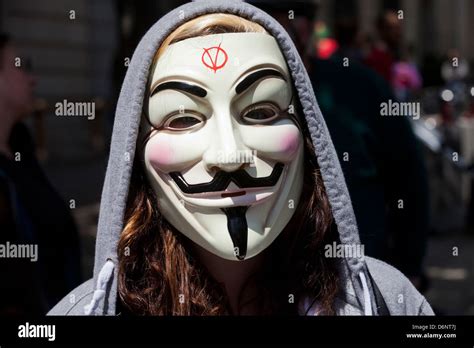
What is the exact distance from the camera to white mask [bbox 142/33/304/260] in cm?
185

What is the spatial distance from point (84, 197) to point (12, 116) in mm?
3965

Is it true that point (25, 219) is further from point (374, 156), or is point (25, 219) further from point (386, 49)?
point (386, 49)

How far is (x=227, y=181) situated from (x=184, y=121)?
15 centimetres

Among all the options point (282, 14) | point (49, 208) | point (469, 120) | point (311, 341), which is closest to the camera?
point (311, 341)

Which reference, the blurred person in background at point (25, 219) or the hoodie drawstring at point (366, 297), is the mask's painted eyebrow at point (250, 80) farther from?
the blurred person in background at point (25, 219)

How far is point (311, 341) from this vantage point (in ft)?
5.98

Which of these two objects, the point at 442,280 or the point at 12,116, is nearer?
the point at 12,116

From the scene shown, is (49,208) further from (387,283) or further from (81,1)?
(81,1)

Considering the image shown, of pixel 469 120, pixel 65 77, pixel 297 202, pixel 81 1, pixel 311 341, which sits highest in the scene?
pixel 81 1

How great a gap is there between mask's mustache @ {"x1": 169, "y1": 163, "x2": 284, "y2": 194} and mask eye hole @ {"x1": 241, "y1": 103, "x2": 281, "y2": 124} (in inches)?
3.8

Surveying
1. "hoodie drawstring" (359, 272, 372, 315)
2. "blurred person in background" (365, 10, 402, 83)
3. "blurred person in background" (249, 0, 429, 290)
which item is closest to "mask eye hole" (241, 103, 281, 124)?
"hoodie drawstring" (359, 272, 372, 315)

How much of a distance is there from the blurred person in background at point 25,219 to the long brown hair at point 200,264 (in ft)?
3.91

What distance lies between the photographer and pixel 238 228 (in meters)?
1.85

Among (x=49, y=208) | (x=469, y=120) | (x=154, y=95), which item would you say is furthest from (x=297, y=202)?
(x=469, y=120)
